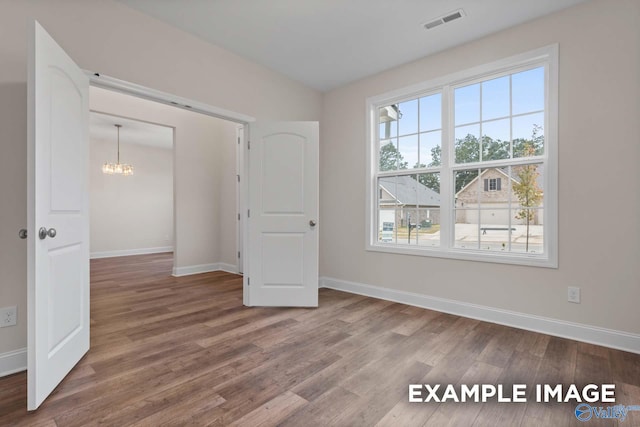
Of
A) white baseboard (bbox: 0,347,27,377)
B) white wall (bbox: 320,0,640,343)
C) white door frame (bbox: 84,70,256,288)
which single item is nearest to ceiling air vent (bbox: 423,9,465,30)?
white wall (bbox: 320,0,640,343)

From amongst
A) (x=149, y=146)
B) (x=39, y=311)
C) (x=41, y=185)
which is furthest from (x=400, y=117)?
(x=149, y=146)

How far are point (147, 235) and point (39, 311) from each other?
22.5ft

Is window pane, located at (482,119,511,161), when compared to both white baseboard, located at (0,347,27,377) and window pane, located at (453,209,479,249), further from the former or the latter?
white baseboard, located at (0,347,27,377)

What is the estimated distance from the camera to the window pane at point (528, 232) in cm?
282

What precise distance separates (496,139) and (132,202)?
7881mm

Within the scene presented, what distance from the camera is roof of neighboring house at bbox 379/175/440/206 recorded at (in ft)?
11.5

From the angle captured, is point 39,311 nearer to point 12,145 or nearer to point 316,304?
point 12,145

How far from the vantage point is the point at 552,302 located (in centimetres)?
270

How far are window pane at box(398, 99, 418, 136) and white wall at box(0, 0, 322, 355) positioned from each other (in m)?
1.60

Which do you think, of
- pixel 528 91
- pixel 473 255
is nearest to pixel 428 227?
pixel 473 255

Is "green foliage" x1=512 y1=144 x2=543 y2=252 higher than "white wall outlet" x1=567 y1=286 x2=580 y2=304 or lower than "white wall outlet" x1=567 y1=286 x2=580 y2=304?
higher

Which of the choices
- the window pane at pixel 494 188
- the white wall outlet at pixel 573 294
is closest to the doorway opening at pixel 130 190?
the window pane at pixel 494 188

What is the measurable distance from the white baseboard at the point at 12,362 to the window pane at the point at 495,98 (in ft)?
14.1

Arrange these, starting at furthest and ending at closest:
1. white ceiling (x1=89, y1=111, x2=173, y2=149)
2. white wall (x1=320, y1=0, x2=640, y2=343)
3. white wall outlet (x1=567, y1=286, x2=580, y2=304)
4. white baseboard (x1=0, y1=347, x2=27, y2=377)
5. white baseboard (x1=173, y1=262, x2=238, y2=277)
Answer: white ceiling (x1=89, y1=111, x2=173, y2=149) → white baseboard (x1=173, y1=262, x2=238, y2=277) → white wall outlet (x1=567, y1=286, x2=580, y2=304) → white wall (x1=320, y1=0, x2=640, y2=343) → white baseboard (x1=0, y1=347, x2=27, y2=377)
